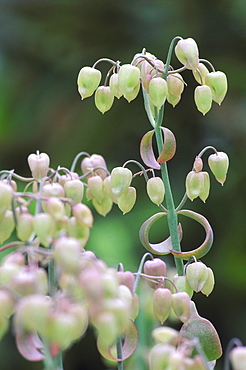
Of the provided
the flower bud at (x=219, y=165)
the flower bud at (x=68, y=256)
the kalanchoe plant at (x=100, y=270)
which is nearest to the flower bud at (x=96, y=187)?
the kalanchoe plant at (x=100, y=270)

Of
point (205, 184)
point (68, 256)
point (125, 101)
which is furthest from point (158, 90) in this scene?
point (125, 101)

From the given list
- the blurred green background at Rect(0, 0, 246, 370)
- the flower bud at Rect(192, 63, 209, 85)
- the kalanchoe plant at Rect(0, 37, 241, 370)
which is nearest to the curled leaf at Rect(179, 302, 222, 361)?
the kalanchoe plant at Rect(0, 37, 241, 370)

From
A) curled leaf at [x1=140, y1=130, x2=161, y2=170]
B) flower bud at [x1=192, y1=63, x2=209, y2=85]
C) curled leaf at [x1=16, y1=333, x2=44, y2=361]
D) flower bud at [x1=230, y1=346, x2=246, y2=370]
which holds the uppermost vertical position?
flower bud at [x1=192, y1=63, x2=209, y2=85]

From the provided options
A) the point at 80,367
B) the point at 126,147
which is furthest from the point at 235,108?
the point at 80,367

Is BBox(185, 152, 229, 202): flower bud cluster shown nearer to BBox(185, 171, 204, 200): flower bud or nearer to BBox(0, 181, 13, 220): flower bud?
BBox(185, 171, 204, 200): flower bud

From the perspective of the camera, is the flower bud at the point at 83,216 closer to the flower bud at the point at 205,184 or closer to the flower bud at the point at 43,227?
the flower bud at the point at 43,227

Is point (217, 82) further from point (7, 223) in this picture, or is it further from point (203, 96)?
point (7, 223)
